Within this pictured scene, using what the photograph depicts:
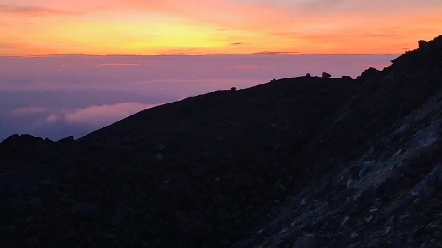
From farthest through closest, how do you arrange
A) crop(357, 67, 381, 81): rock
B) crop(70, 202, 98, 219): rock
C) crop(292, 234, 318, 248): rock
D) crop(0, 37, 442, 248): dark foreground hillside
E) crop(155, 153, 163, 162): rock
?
crop(357, 67, 381, 81): rock, crop(155, 153, 163, 162): rock, crop(70, 202, 98, 219): rock, crop(0, 37, 442, 248): dark foreground hillside, crop(292, 234, 318, 248): rock

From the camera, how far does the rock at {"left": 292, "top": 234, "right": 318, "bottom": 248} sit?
8023 mm

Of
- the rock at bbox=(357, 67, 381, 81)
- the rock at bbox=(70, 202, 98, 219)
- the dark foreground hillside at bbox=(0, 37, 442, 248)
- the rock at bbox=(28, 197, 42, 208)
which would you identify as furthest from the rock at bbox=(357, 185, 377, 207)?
the rock at bbox=(357, 67, 381, 81)

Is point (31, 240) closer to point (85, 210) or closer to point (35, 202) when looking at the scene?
point (35, 202)

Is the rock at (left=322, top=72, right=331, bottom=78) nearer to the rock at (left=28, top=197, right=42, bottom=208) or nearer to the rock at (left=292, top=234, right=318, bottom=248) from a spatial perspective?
the rock at (left=28, top=197, right=42, bottom=208)

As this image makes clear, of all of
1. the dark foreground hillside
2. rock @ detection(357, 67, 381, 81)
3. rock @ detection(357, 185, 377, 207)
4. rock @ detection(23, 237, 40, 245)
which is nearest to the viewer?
the dark foreground hillside

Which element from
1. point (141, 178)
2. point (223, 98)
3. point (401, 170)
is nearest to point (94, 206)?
point (141, 178)

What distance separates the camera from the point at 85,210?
1024cm

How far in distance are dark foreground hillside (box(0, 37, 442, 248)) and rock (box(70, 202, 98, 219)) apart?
3cm

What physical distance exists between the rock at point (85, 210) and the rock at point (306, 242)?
4.03m

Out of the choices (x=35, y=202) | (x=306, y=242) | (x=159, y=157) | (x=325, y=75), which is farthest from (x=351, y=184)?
(x=325, y=75)

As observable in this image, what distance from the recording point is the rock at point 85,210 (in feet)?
33.3

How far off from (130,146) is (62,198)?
3266 mm

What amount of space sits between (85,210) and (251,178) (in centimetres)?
411

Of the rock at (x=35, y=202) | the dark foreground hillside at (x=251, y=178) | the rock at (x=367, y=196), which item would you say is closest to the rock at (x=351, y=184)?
the dark foreground hillside at (x=251, y=178)
